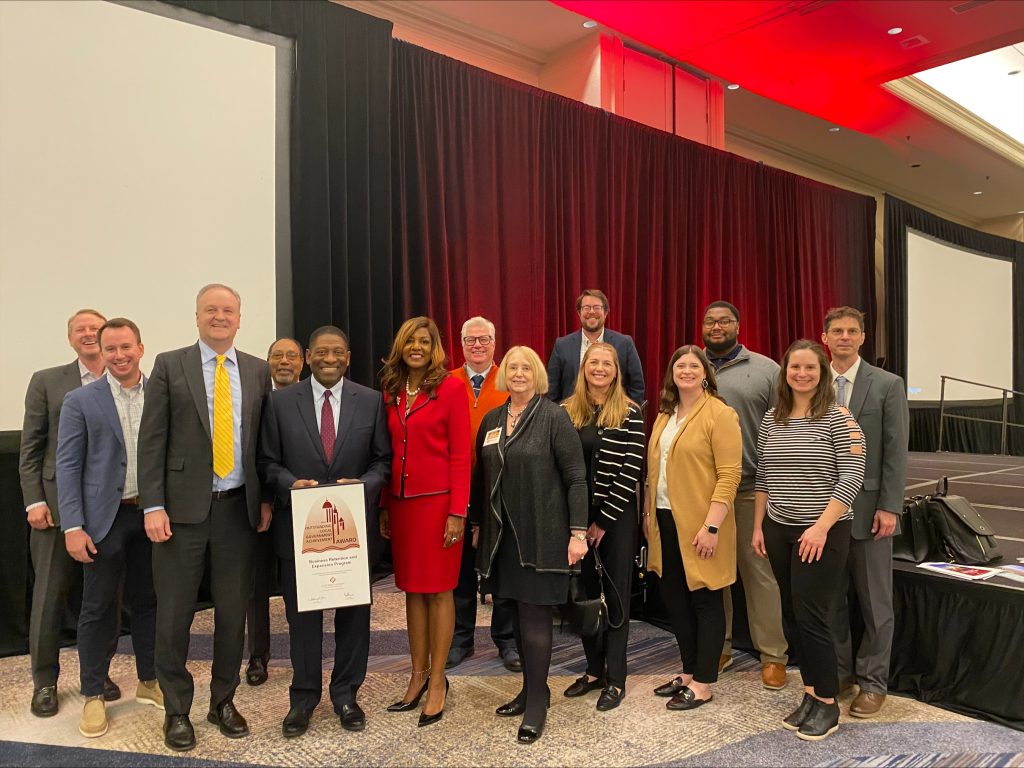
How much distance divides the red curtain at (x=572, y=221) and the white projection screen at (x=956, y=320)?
263cm

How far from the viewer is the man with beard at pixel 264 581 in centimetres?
278

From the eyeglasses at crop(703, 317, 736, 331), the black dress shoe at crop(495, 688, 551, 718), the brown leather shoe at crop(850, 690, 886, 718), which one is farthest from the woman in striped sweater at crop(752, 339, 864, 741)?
the black dress shoe at crop(495, 688, 551, 718)

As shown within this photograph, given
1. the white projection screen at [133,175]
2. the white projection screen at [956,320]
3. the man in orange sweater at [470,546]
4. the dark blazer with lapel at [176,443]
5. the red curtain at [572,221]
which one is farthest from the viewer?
the white projection screen at [956,320]

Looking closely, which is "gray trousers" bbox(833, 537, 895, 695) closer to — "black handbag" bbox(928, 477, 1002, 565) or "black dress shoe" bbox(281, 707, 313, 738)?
"black handbag" bbox(928, 477, 1002, 565)

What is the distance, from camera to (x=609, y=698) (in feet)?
9.00

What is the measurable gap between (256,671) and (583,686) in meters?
1.32

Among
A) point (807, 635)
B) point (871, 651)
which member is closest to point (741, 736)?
point (807, 635)

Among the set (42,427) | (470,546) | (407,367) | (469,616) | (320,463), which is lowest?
(469,616)

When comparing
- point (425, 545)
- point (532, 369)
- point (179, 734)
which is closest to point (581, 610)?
point (425, 545)

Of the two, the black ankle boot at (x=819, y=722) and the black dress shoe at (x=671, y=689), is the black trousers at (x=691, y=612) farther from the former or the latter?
the black ankle boot at (x=819, y=722)

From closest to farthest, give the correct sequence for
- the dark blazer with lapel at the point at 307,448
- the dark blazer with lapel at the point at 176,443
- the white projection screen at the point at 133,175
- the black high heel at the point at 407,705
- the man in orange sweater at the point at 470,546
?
the dark blazer with lapel at the point at 176,443
the dark blazer with lapel at the point at 307,448
the black high heel at the point at 407,705
the man in orange sweater at the point at 470,546
the white projection screen at the point at 133,175

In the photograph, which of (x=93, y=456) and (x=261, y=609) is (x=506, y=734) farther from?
(x=93, y=456)

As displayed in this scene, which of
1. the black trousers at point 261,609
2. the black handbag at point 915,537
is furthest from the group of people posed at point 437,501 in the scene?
the black handbag at point 915,537

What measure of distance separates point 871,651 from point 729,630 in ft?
2.19
